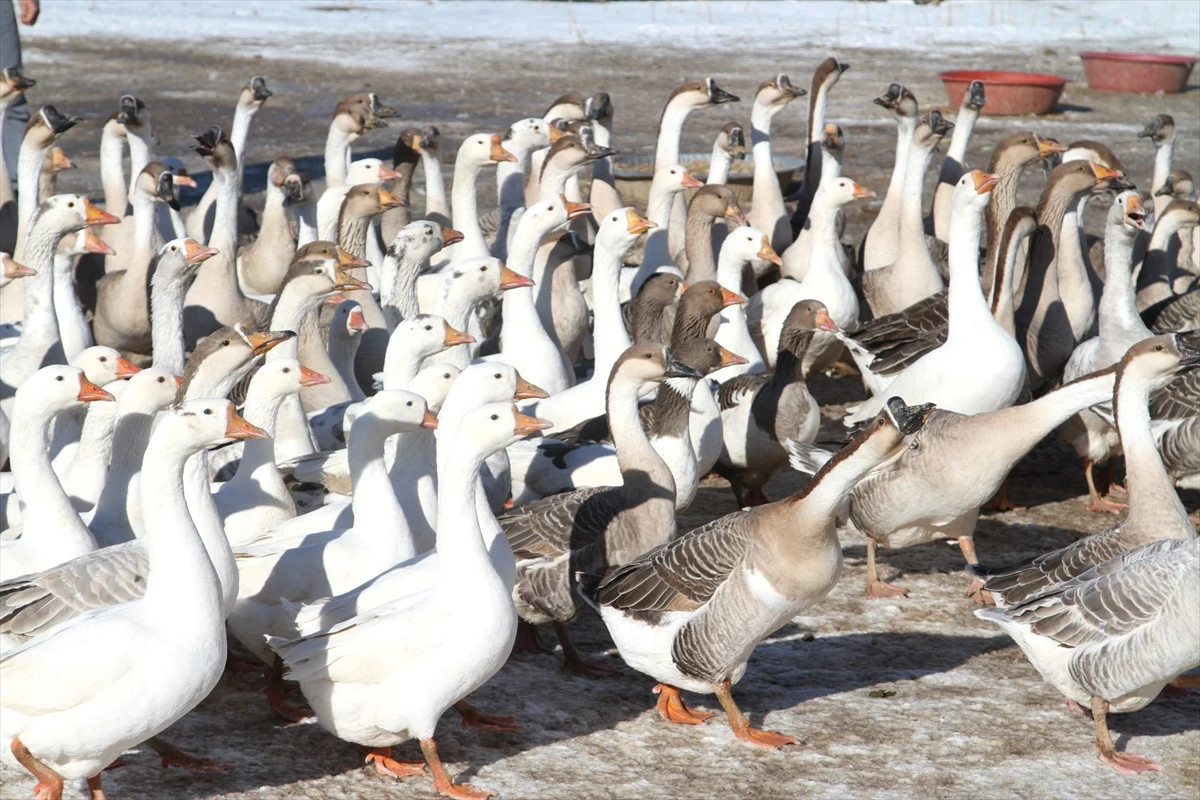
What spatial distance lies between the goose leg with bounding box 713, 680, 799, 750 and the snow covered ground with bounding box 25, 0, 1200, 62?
22.3 metres

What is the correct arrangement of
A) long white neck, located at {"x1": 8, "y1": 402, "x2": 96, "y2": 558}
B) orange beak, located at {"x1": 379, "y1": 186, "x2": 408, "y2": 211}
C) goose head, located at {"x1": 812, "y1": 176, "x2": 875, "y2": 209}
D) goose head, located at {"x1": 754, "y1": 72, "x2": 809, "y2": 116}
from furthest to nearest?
goose head, located at {"x1": 754, "y1": 72, "x2": 809, "y2": 116} < goose head, located at {"x1": 812, "y1": 176, "x2": 875, "y2": 209} < orange beak, located at {"x1": 379, "y1": 186, "x2": 408, "y2": 211} < long white neck, located at {"x1": 8, "y1": 402, "x2": 96, "y2": 558}

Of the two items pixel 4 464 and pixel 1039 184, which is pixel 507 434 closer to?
pixel 4 464

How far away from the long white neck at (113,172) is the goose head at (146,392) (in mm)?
5144

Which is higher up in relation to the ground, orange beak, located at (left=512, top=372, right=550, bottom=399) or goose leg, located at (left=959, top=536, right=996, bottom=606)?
orange beak, located at (left=512, top=372, right=550, bottom=399)

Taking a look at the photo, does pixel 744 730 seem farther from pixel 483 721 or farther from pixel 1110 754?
pixel 1110 754

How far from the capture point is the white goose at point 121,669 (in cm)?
446

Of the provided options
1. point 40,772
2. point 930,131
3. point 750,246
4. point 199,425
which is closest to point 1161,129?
point 930,131

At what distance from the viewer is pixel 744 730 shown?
17.8ft

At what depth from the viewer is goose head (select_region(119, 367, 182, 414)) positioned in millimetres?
6316

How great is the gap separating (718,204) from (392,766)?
5.45m

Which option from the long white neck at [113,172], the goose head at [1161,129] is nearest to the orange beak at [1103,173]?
the goose head at [1161,129]

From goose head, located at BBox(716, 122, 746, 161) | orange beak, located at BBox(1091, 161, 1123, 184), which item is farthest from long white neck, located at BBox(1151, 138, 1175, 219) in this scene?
goose head, located at BBox(716, 122, 746, 161)

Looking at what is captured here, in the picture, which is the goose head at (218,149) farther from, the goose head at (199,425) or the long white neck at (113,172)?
the goose head at (199,425)

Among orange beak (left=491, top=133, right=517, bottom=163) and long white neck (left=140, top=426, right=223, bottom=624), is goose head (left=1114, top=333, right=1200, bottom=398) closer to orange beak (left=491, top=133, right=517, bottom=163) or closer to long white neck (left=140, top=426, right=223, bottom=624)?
long white neck (left=140, top=426, right=223, bottom=624)
